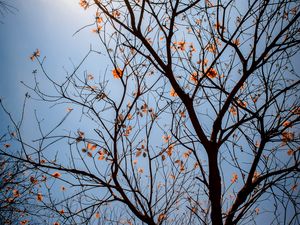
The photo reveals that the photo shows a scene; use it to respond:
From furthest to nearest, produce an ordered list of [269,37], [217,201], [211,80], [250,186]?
1. [211,80]
2. [269,37]
3. [250,186]
4. [217,201]

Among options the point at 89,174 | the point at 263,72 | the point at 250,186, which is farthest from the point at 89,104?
the point at 263,72

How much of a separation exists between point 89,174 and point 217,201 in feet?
4.97

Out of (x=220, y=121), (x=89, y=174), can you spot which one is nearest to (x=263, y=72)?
(x=220, y=121)

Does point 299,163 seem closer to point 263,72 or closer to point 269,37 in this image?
point 263,72

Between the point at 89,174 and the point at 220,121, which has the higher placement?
the point at 220,121

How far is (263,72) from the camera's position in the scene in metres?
3.48

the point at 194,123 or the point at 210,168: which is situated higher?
the point at 194,123

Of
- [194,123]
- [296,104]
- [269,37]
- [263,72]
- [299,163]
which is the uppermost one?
[269,37]

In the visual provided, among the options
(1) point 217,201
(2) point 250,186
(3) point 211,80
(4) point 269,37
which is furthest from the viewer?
(3) point 211,80

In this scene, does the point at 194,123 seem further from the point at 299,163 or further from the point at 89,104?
the point at 89,104

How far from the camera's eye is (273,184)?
2.77 meters

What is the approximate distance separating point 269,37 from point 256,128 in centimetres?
128

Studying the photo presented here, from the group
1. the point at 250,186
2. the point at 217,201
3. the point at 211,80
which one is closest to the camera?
the point at 217,201

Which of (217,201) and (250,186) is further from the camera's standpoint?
(250,186)
